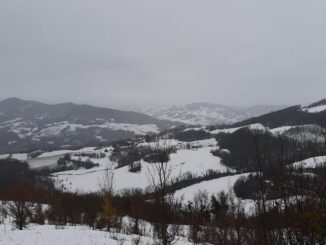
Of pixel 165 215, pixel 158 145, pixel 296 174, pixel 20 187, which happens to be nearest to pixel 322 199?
pixel 296 174

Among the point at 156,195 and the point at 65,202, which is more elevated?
the point at 156,195

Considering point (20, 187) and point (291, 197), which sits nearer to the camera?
point (291, 197)

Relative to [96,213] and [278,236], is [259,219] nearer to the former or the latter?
[278,236]

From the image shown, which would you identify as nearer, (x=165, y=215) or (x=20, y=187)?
(x=165, y=215)

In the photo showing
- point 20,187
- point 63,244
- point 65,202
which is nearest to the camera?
point 63,244

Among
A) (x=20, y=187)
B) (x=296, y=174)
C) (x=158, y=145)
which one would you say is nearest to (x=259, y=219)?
(x=296, y=174)

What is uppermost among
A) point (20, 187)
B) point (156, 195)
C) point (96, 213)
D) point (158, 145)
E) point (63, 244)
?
point (158, 145)

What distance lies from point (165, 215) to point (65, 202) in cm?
6648

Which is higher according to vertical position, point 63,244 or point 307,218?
point 307,218

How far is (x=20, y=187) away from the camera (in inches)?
1254

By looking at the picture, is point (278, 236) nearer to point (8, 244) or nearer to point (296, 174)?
point (296, 174)

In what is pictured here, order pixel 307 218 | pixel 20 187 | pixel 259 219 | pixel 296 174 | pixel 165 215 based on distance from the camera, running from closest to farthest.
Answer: pixel 307 218 < pixel 259 219 < pixel 165 215 < pixel 296 174 < pixel 20 187

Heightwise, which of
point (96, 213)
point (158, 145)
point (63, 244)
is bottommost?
point (96, 213)

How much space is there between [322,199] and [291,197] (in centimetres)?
285
